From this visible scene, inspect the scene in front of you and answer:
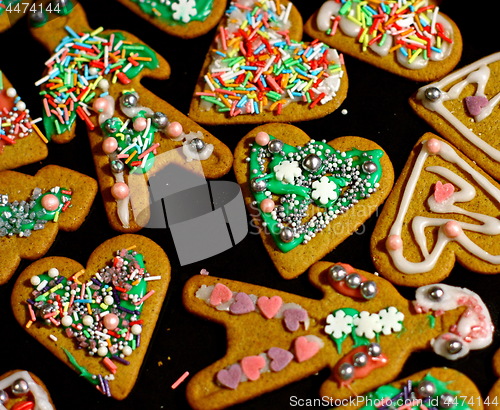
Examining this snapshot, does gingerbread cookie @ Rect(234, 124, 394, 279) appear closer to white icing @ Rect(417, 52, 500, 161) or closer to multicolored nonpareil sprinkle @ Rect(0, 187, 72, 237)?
white icing @ Rect(417, 52, 500, 161)

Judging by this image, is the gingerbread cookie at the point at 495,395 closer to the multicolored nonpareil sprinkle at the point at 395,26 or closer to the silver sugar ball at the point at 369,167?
the silver sugar ball at the point at 369,167

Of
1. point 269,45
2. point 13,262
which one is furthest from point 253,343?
point 269,45

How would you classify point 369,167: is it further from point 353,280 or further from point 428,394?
point 428,394

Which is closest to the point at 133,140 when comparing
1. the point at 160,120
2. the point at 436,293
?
the point at 160,120

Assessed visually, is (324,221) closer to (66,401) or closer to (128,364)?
(128,364)

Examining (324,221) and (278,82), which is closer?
(324,221)

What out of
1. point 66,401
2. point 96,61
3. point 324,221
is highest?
point 96,61

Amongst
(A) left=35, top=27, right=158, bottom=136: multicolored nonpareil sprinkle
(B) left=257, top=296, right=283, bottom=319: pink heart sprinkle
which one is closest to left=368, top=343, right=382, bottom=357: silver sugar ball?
(B) left=257, top=296, right=283, bottom=319: pink heart sprinkle
